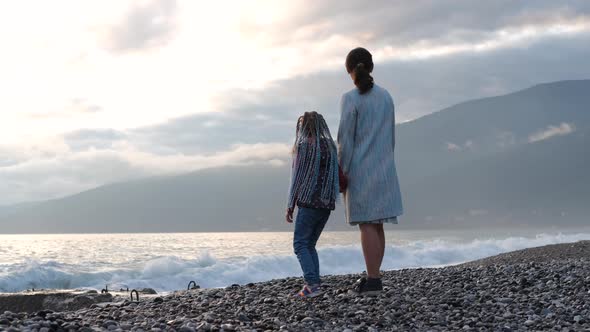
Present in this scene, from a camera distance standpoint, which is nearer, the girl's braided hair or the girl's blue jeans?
the girl's braided hair

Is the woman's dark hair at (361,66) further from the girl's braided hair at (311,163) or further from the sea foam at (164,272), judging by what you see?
the sea foam at (164,272)

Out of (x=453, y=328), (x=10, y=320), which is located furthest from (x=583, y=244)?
(x=10, y=320)

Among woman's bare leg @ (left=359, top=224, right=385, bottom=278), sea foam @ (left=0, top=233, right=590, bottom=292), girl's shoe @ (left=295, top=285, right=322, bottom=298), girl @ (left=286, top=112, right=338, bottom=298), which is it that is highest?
girl @ (left=286, top=112, right=338, bottom=298)

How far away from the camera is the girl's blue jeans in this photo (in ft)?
26.1

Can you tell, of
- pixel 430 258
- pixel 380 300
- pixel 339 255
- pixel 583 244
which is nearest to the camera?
pixel 380 300

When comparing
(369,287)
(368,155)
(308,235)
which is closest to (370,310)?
(369,287)

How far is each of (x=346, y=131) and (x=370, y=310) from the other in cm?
220

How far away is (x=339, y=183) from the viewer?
8.00 metres

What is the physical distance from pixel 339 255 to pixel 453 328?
2912 cm

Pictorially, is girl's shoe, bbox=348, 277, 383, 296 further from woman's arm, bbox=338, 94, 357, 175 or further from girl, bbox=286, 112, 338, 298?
woman's arm, bbox=338, 94, 357, 175

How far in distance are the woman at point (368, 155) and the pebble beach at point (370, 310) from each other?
890 millimetres

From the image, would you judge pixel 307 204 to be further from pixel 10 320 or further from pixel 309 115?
pixel 10 320

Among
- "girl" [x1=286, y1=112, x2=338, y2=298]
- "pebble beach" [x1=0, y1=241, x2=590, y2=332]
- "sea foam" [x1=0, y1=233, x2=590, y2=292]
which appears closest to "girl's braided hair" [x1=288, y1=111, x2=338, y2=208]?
"girl" [x1=286, y1=112, x2=338, y2=298]

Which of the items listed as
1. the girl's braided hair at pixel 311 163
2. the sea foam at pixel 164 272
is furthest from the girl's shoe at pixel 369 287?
the sea foam at pixel 164 272
